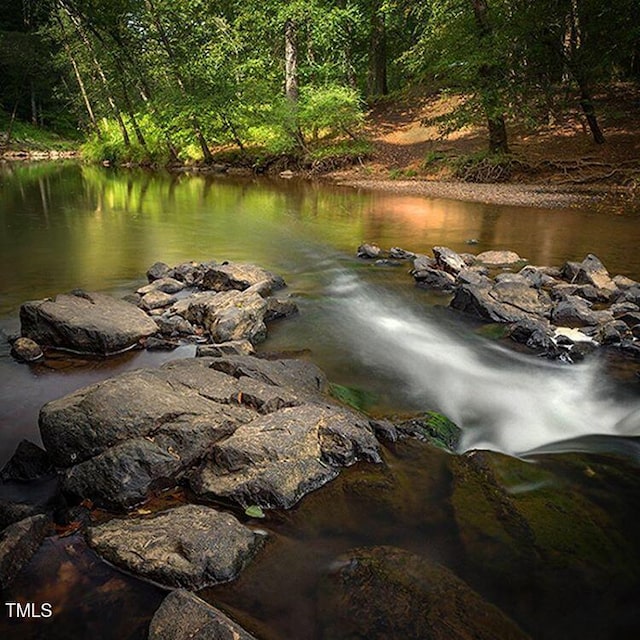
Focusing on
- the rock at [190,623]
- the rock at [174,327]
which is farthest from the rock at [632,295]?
the rock at [190,623]

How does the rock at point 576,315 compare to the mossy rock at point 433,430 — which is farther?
the rock at point 576,315

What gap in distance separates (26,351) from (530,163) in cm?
1969

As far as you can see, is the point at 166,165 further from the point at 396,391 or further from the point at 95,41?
the point at 396,391

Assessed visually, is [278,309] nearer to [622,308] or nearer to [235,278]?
[235,278]

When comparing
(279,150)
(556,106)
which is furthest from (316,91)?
(556,106)

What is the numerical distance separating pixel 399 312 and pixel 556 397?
3072mm

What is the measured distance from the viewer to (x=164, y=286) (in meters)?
8.67

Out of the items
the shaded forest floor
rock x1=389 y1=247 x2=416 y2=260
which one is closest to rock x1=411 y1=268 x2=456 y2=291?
rock x1=389 y1=247 x2=416 y2=260

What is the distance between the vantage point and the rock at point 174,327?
22.1ft

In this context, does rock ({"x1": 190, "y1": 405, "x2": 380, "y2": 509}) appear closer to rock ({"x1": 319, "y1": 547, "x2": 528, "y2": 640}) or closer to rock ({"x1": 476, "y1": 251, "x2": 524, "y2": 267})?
rock ({"x1": 319, "y1": 547, "x2": 528, "y2": 640})

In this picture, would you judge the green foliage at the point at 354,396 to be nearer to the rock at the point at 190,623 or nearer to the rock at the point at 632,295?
the rock at the point at 190,623

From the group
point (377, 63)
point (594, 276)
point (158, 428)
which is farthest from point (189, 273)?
point (377, 63)

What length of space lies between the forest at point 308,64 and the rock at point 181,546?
39.2ft

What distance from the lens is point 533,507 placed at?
12.1 feet
